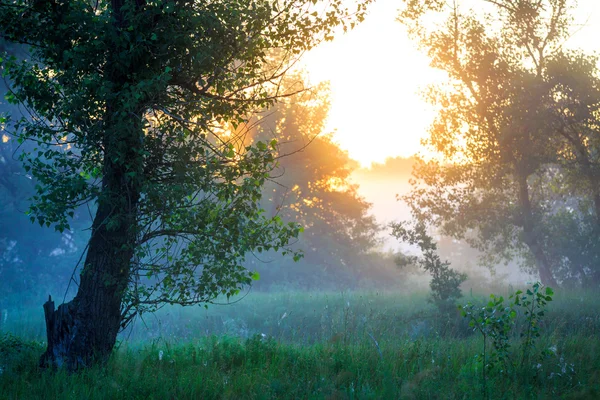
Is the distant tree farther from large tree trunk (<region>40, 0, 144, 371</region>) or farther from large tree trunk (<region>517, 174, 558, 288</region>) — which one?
large tree trunk (<region>40, 0, 144, 371</region>)

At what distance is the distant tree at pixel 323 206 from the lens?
4138cm

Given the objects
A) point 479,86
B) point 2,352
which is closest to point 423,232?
A: point 479,86

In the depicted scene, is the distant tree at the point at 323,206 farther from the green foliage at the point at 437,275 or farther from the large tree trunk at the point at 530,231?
the green foliage at the point at 437,275

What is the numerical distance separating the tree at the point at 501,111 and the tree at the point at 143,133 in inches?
687

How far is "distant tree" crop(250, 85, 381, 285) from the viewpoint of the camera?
41375 millimetres

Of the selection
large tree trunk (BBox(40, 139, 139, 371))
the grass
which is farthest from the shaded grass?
large tree trunk (BBox(40, 139, 139, 371))

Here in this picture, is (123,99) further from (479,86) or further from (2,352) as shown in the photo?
(479,86)

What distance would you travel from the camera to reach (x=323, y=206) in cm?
4344

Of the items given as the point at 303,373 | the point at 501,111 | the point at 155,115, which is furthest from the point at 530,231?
the point at 155,115

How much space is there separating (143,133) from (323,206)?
35446 mm

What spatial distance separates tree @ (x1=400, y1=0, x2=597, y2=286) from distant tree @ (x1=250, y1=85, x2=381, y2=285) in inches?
584

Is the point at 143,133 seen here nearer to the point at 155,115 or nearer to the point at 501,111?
the point at 155,115

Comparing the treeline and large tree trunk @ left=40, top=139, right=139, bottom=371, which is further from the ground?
the treeline

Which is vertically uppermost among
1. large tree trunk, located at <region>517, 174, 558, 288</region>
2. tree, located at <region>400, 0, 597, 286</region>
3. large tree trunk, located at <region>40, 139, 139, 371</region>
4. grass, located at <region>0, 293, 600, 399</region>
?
tree, located at <region>400, 0, 597, 286</region>
